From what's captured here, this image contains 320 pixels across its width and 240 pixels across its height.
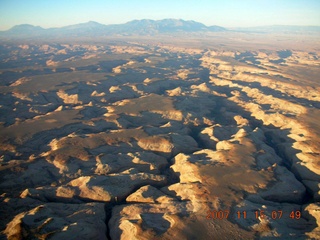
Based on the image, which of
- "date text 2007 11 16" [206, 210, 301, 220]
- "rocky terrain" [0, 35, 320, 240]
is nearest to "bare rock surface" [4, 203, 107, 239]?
"rocky terrain" [0, 35, 320, 240]

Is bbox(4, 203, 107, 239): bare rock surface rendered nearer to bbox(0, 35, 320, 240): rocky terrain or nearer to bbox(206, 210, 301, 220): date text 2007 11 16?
bbox(0, 35, 320, 240): rocky terrain

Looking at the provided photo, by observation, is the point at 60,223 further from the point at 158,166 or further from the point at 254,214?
the point at 254,214

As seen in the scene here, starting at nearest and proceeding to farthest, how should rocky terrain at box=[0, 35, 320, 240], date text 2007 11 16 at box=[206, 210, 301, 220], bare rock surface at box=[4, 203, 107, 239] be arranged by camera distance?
bare rock surface at box=[4, 203, 107, 239] < rocky terrain at box=[0, 35, 320, 240] < date text 2007 11 16 at box=[206, 210, 301, 220]

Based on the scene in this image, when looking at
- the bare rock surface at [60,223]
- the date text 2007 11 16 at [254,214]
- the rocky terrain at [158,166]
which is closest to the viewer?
the bare rock surface at [60,223]

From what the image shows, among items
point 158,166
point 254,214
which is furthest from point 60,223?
point 254,214

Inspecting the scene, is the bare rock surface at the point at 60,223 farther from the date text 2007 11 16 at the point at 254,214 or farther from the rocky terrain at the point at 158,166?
the date text 2007 11 16 at the point at 254,214

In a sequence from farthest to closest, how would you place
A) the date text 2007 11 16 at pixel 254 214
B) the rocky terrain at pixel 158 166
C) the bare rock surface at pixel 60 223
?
the date text 2007 11 16 at pixel 254 214 → the rocky terrain at pixel 158 166 → the bare rock surface at pixel 60 223

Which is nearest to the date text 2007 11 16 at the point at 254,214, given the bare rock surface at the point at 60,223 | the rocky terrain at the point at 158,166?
the rocky terrain at the point at 158,166

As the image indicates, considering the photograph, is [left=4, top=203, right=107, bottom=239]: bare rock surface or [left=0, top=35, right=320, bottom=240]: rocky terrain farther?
[left=0, top=35, right=320, bottom=240]: rocky terrain
